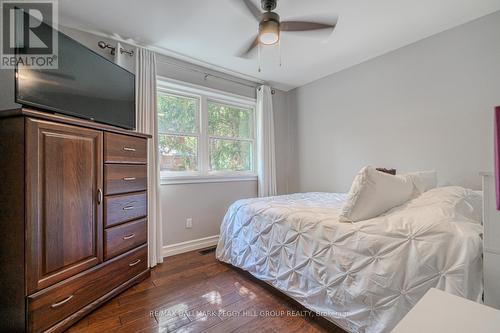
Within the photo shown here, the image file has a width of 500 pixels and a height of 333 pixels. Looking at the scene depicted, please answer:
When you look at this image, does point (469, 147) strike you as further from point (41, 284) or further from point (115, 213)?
point (41, 284)

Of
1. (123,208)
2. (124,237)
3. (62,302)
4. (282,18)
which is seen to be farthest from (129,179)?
(282,18)

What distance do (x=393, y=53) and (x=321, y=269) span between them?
Result: 9.02ft

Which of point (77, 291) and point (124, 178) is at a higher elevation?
point (124, 178)

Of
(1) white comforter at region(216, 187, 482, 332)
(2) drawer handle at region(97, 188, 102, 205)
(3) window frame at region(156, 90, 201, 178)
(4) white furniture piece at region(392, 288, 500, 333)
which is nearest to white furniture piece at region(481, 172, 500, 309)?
(1) white comforter at region(216, 187, 482, 332)

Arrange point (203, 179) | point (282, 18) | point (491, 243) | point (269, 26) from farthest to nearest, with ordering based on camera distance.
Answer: point (203, 179)
point (282, 18)
point (269, 26)
point (491, 243)

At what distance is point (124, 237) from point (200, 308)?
85cm

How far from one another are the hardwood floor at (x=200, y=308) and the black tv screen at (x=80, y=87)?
1.51 metres

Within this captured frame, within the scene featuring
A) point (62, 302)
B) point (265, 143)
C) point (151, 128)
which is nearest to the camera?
→ point (62, 302)

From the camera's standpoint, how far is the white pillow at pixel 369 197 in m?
1.42

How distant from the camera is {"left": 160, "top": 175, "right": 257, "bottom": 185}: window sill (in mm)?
2771

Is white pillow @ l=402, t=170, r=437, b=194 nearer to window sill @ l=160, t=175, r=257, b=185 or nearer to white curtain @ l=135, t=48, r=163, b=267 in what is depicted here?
window sill @ l=160, t=175, r=257, b=185

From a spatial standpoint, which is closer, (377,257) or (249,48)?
(377,257)

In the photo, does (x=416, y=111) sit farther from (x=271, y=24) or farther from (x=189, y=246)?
(x=189, y=246)

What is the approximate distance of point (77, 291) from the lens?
1493 mm
